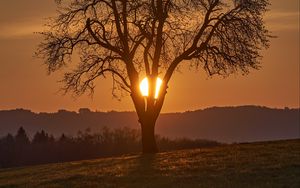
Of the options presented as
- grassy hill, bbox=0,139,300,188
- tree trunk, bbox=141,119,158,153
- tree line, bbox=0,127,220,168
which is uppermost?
tree line, bbox=0,127,220,168

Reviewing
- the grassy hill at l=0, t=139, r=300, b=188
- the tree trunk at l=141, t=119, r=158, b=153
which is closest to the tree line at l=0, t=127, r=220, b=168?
the tree trunk at l=141, t=119, r=158, b=153

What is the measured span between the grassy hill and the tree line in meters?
49.2

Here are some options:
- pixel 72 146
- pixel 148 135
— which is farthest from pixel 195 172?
pixel 72 146

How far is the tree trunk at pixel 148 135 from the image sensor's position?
45469 millimetres

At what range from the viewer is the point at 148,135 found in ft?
150

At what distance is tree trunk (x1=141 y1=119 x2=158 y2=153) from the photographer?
4547cm

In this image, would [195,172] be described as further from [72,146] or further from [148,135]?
[72,146]

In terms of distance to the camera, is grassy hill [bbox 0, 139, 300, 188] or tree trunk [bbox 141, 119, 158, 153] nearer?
grassy hill [bbox 0, 139, 300, 188]

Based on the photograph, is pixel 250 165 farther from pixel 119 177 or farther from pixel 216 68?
pixel 216 68

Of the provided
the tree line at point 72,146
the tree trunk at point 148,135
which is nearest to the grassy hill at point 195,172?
the tree trunk at point 148,135

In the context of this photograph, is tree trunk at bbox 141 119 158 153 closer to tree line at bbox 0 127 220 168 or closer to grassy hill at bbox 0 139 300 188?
grassy hill at bbox 0 139 300 188

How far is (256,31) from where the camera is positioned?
44.6 m

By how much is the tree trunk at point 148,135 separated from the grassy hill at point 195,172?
565 centimetres

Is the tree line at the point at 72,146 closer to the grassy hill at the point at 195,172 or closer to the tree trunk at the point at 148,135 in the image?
the tree trunk at the point at 148,135
